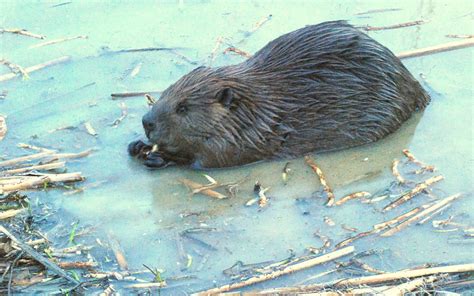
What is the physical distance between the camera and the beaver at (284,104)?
16.7 ft

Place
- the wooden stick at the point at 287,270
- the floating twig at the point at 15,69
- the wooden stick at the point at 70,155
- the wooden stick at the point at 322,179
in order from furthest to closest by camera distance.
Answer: the floating twig at the point at 15,69, the wooden stick at the point at 70,155, the wooden stick at the point at 322,179, the wooden stick at the point at 287,270

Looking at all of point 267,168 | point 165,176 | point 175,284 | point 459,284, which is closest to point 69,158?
point 165,176

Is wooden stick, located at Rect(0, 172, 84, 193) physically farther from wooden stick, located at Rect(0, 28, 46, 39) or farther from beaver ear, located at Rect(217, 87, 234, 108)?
wooden stick, located at Rect(0, 28, 46, 39)

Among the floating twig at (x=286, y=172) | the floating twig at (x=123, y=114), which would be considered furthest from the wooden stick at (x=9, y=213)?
the floating twig at (x=286, y=172)

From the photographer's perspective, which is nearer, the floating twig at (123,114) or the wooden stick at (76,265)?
the wooden stick at (76,265)

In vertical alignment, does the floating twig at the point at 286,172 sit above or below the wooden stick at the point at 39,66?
above

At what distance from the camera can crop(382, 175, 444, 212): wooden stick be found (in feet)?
14.9

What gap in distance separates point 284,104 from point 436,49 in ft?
5.22

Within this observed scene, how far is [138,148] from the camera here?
5.26m

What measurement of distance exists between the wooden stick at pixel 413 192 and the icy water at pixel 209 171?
5 centimetres

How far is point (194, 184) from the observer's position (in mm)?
4957

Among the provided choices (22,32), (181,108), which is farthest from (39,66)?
(181,108)

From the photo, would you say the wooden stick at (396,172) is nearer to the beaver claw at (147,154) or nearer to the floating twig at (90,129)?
the beaver claw at (147,154)

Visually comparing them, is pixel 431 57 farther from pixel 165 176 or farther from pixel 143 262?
pixel 143 262
